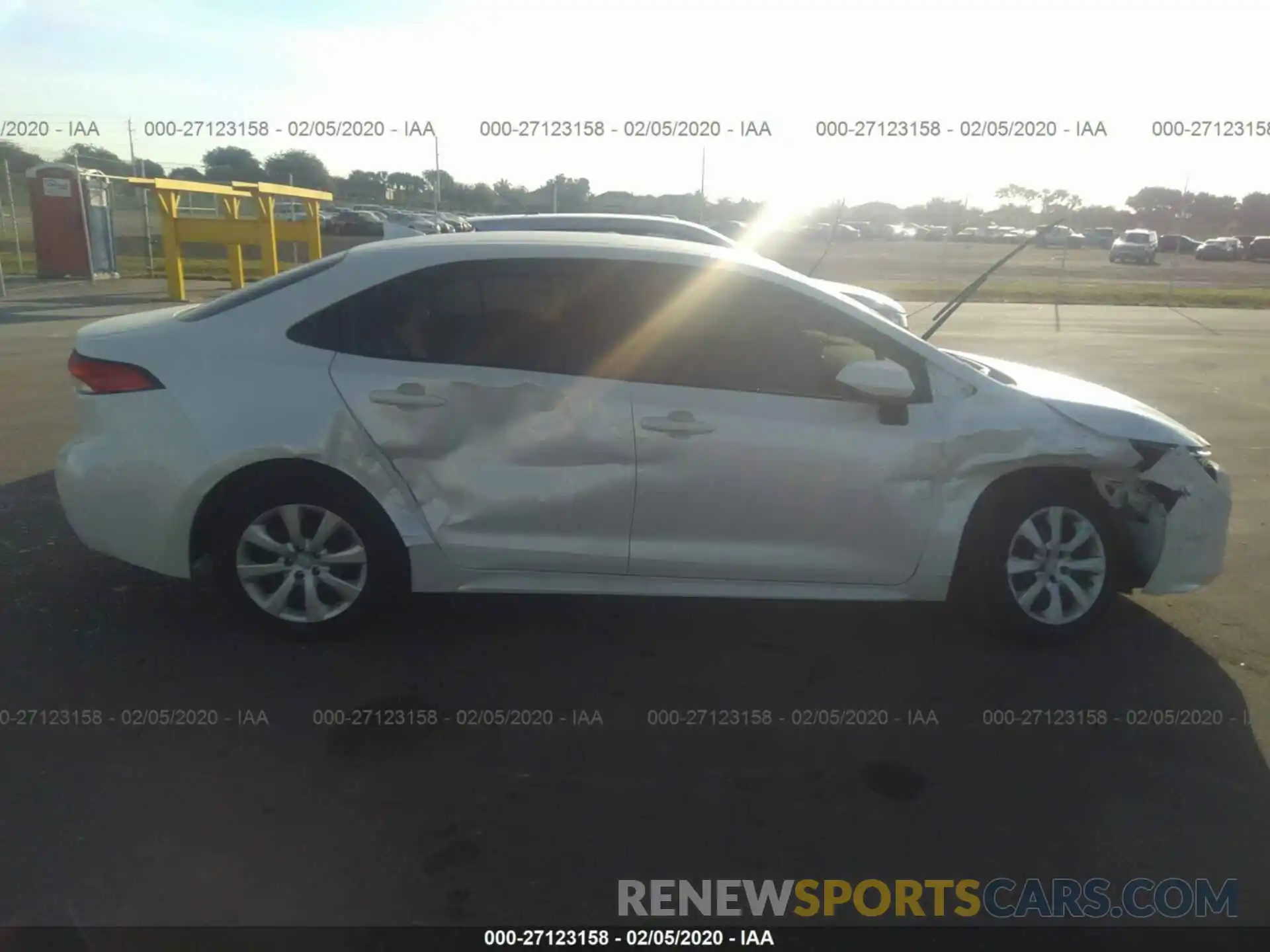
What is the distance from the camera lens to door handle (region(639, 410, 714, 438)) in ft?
13.2

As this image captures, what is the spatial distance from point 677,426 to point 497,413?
725mm

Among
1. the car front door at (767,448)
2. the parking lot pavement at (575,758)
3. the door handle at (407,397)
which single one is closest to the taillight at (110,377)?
the door handle at (407,397)

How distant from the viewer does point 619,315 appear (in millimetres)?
4215

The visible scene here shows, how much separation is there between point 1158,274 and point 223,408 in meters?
39.0

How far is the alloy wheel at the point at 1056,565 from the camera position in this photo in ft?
13.9

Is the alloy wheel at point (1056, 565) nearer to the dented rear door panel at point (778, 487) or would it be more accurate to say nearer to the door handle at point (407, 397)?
the dented rear door panel at point (778, 487)

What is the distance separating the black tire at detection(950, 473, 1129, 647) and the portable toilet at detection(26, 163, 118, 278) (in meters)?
20.8

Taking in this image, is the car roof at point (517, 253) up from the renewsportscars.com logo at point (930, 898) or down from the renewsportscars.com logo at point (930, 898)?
up

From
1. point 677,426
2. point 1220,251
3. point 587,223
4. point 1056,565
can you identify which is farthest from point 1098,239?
point 677,426

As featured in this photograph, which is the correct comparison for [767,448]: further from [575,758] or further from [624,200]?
[624,200]

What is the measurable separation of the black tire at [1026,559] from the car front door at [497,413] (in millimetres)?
1467

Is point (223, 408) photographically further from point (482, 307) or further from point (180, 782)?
point (180, 782)

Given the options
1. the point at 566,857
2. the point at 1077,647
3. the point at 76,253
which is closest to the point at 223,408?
the point at 566,857

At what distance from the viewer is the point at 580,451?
407 cm
